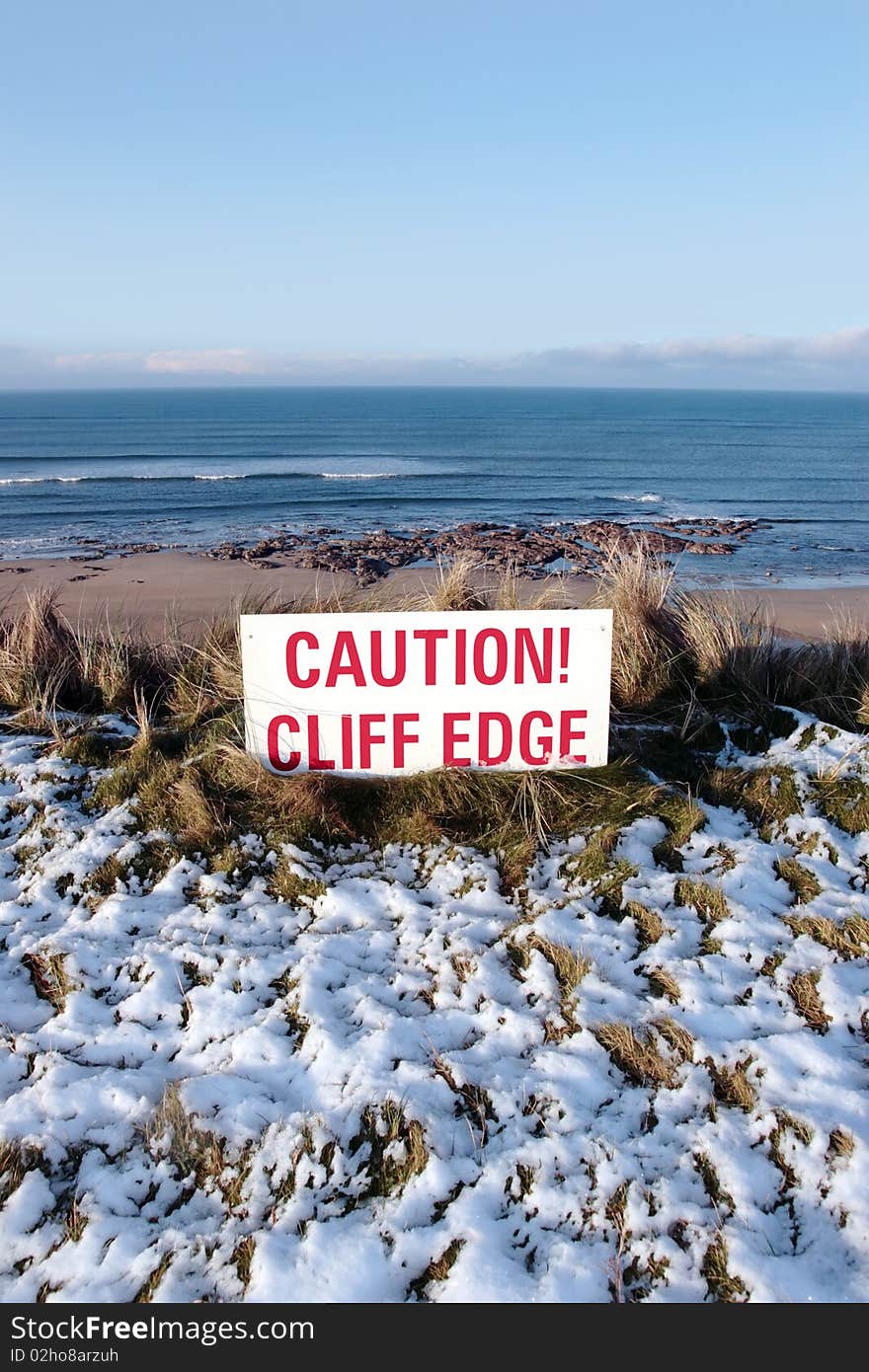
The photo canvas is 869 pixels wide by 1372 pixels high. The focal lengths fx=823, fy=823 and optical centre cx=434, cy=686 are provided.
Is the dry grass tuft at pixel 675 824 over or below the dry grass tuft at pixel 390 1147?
over

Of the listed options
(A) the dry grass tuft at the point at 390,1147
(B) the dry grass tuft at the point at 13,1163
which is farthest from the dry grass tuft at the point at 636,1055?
(B) the dry grass tuft at the point at 13,1163

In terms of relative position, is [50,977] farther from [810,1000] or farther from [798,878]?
[798,878]

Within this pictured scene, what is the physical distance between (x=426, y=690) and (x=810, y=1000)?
2.20m

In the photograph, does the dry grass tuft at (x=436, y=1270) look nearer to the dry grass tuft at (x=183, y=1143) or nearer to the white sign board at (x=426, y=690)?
the dry grass tuft at (x=183, y=1143)

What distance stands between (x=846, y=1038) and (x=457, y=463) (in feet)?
118

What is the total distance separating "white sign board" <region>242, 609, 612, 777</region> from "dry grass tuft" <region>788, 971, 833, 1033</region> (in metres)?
1.54

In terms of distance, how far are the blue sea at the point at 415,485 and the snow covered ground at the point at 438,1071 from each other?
12.9 metres

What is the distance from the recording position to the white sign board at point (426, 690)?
166 inches

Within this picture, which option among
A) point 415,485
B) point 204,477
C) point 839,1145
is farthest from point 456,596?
point 204,477

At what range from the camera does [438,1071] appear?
8.98 ft

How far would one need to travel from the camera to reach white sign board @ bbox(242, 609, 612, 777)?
421 cm

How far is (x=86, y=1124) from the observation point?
2549mm

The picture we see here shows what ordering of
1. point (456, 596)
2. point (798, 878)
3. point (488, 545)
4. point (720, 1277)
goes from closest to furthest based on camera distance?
point (720, 1277)
point (798, 878)
point (456, 596)
point (488, 545)
